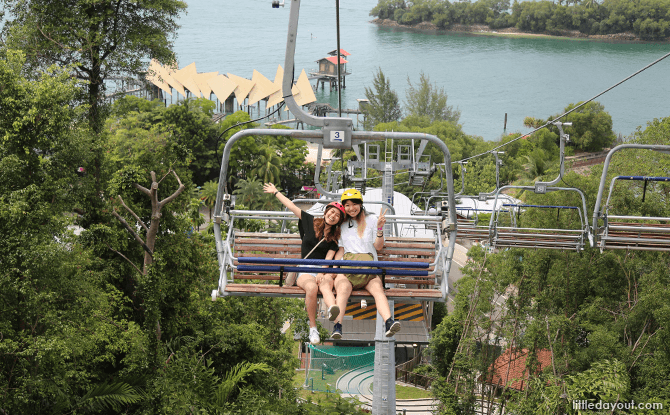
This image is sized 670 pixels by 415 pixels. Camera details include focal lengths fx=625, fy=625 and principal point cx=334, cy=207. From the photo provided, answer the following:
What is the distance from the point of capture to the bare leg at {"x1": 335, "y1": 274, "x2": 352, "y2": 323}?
6.48 meters

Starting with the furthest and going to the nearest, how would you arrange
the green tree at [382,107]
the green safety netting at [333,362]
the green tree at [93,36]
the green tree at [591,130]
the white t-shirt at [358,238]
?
the green tree at [382,107] < the green tree at [591,130] < the green safety netting at [333,362] < the green tree at [93,36] < the white t-shirt at [358,238]

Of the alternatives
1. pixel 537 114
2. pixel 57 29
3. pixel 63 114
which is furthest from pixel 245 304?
pixel 537 114

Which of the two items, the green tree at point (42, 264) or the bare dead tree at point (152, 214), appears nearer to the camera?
the green tree at point (42, 264)

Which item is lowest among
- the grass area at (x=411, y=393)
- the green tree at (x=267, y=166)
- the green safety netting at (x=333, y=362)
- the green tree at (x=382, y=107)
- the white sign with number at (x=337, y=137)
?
the grass area at (x=411, y=393)

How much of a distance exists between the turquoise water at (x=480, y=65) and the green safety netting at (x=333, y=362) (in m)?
58.3

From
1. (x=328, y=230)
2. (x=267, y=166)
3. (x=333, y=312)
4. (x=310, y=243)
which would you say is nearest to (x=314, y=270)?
(x=333, y=312)

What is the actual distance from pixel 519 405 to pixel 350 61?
340ft

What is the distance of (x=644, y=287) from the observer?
1700 centimetres

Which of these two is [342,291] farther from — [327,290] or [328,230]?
[328,230]

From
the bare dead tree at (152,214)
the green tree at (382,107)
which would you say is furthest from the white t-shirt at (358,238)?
the green tree at (382,107)

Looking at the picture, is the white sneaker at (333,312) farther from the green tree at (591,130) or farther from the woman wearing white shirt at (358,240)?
the green tree at (591,130)

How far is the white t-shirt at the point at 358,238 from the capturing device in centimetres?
705

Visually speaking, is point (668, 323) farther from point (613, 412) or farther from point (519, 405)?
point (519, 405)

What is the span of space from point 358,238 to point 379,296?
793 mm
